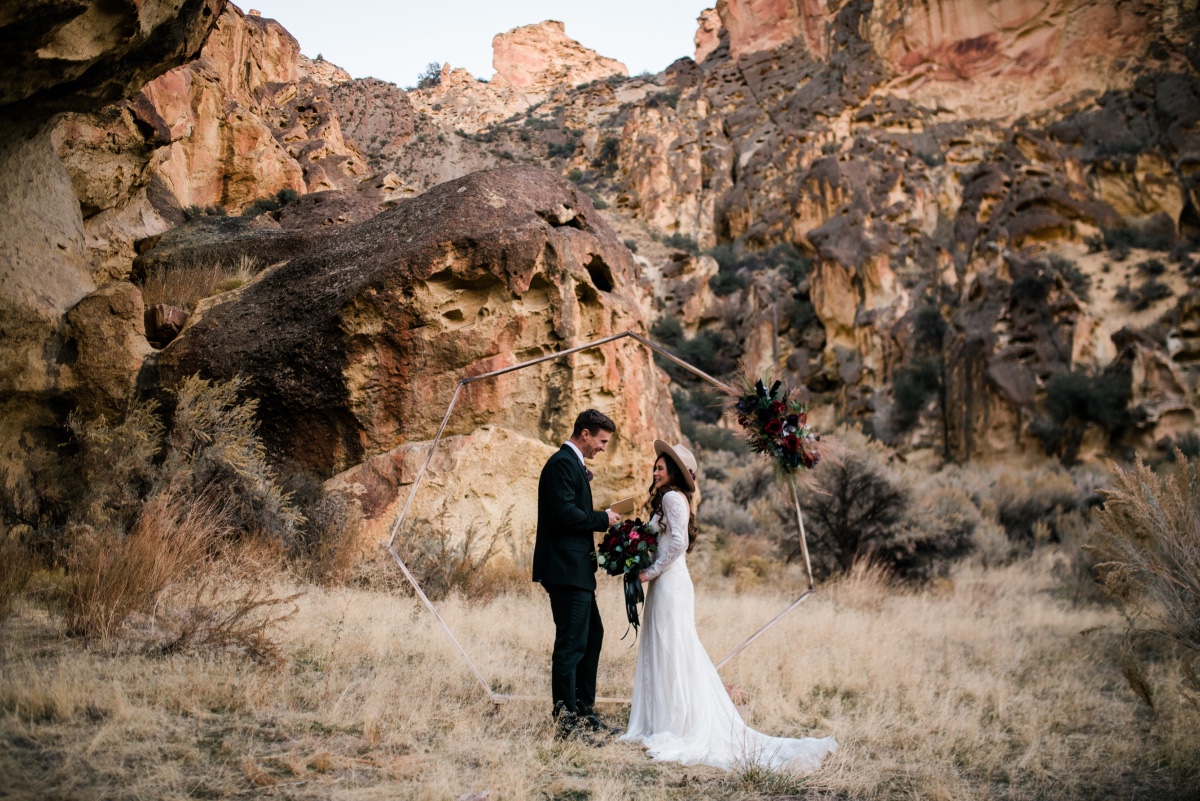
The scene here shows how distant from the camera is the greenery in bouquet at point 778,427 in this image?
5.65 meters

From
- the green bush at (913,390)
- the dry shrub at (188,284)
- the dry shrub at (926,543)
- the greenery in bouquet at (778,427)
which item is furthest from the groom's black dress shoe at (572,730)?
the green bush at (913,390)

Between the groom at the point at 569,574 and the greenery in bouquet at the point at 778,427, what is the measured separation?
59.0 inches

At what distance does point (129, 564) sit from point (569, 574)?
10.2 feet

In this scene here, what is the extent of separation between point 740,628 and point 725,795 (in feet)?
12.6

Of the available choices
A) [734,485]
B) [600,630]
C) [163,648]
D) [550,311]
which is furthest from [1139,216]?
[163,648]

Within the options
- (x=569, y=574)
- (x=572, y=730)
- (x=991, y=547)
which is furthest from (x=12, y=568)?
(x=991, y=547)

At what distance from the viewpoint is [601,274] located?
9961mm

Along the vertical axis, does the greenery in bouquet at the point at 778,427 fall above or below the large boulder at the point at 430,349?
below

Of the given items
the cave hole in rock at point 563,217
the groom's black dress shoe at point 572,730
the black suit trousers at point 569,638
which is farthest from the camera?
the cave hole in rock at point 563,217

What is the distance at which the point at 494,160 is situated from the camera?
4881 cm

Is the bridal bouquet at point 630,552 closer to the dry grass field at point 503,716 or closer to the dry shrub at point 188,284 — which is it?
the dry grass field at point 503,716

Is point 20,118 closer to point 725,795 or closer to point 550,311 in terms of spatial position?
point 550,311

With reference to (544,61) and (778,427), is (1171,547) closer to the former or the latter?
(778,427)

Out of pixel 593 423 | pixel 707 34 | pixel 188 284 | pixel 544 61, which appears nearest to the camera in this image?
pixel 593 423
